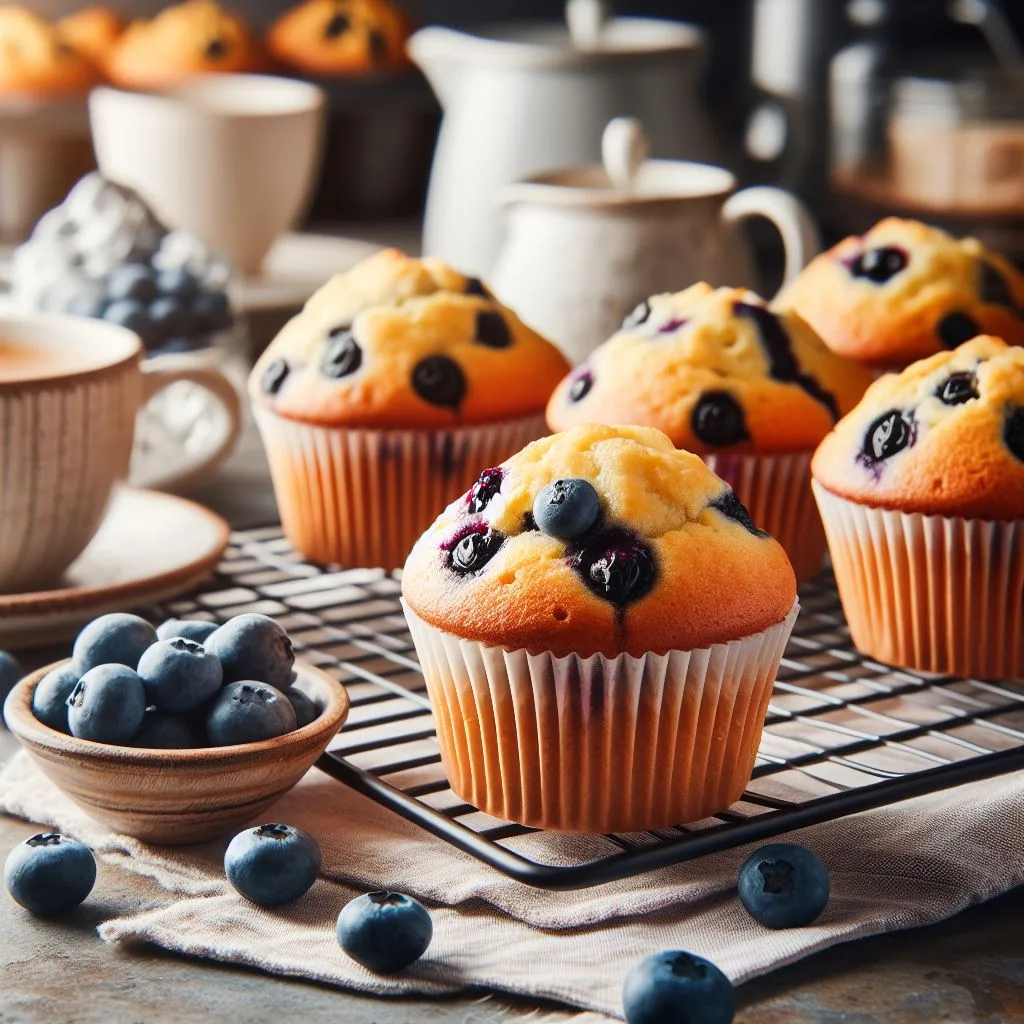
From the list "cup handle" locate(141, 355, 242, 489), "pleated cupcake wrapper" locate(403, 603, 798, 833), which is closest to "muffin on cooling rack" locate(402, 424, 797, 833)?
"pleated cupcake wrapper" locate(403, 603, 798, 833)

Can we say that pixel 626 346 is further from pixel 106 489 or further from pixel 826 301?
pixel 106 489

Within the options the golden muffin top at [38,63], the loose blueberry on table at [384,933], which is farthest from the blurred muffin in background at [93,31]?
the loose blueberry on table at [384,933]

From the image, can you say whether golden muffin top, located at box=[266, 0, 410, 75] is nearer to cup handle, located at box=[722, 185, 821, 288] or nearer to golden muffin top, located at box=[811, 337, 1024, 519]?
cup handle, located at box=[722, 185, 821, 288]

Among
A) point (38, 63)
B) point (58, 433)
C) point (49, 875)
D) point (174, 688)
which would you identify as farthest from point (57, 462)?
point (38, 63)

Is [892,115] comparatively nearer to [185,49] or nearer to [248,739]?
[185,49]

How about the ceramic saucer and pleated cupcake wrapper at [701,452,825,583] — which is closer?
the ceramic saucer

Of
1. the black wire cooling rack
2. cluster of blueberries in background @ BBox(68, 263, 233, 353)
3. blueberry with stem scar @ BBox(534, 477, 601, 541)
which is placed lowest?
the black wire cooling rack

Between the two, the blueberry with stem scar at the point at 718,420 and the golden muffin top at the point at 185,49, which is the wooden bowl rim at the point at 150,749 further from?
the golden muffin top at the point at 185,49

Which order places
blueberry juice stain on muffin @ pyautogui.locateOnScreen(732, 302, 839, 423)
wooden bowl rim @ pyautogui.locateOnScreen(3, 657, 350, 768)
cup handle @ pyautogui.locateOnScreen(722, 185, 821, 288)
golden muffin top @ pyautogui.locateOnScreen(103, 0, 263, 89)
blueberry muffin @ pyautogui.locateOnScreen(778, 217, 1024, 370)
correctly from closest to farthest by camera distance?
wooden bowl rim @ pyautogui.locateOnScreen(3, 657, 350, 768)
blueberry juice stain on muffin @ pyautogui.locateOnScreen(732, 302, 839, 423)
blueberry muffin @ pyautogui.locateOnScreen(778, 217, 1024, 370)
cup handle @ pyautogui.locateOnScreen(722, 185, 821, 288)
golden muffin top @ pyautogui.locateOnScreen(103, 0, 263, 89)
